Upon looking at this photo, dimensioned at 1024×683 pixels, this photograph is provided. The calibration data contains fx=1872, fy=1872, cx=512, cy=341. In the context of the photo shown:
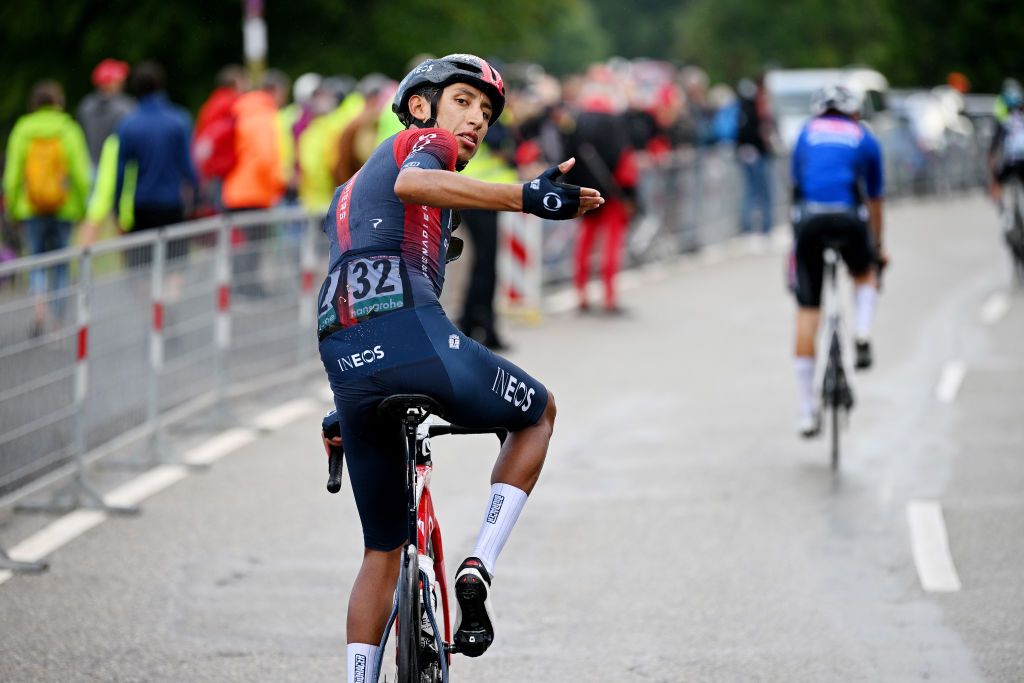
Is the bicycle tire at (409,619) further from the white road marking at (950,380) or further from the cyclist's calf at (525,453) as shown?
the white road marking at (950,380)

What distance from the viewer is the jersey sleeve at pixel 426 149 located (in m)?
4.86

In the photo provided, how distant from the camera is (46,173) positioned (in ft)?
48.1

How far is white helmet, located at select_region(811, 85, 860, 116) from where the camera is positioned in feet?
34.5

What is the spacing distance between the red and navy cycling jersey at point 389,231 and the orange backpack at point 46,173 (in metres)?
10.1

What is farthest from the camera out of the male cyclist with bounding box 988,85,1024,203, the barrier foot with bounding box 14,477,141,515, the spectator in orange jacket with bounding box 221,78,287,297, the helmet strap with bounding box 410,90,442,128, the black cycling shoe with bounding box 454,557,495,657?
the male cyclist with bounding box 988,85,1024,203

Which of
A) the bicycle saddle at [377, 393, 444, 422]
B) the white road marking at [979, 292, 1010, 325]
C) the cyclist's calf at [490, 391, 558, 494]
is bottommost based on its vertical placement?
the white road marking at [979, 292, 1010, 325]

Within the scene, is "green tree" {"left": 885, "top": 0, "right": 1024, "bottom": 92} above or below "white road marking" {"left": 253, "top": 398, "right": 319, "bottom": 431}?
above

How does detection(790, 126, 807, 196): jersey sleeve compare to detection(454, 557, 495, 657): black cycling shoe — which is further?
detection(790, 126, 807, 196): jersey sleeve

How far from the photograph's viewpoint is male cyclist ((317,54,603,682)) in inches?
192

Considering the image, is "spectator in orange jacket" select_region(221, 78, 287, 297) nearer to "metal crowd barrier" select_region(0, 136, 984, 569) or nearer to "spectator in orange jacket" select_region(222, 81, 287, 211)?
"spectator in orange jacket" select_region(222, 81, 287, 211)

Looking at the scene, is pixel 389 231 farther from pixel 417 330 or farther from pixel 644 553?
pixel 644 553

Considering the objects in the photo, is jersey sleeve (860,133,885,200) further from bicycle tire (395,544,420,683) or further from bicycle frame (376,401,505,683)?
bicycle tire (395,544,420,683)

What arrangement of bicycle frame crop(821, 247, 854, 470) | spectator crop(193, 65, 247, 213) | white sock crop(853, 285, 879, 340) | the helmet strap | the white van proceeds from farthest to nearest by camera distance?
the white van < spectator crop(193, 65, 247, 213) < white sock crop(853, 285, 879, 340) < bicycle frame crop(821, 247, 854, 470) < the helmet strap

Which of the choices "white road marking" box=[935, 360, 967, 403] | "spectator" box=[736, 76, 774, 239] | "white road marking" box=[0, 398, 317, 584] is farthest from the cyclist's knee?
"spectator" box=[736, 76, 774, 239]
